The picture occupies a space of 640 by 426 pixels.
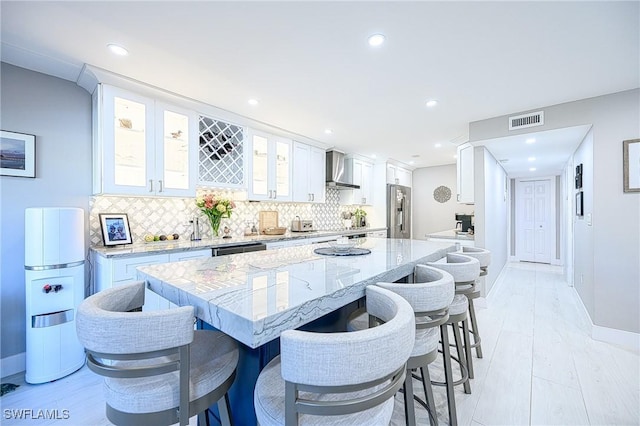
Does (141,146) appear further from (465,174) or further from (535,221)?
(535,221)

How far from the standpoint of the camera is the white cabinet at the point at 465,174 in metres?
4.11

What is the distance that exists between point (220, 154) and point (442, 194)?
5489 millimetres

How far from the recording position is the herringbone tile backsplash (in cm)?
267

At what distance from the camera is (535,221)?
682cm

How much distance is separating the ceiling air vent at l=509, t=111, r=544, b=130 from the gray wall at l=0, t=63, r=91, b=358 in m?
4.57

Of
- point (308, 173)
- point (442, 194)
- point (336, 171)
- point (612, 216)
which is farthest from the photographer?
point (442, 194)

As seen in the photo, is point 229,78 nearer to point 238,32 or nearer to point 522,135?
point 238,32

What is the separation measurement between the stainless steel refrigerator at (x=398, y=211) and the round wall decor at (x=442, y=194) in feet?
2.29

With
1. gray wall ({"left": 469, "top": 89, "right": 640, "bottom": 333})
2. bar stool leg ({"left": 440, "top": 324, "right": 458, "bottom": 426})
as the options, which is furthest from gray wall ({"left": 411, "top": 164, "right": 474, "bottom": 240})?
bar stool leg ({"left": 440, "top": 324, "right": 458, "bottom": 426})

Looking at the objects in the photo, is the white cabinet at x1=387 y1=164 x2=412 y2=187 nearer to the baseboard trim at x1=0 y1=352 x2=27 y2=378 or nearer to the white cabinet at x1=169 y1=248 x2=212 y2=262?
the white cabinet at x1=169 y1=248 x2=212 y2=262

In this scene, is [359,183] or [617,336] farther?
[359,183]

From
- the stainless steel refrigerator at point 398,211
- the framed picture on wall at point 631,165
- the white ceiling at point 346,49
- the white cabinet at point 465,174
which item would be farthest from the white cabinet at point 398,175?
the framed picture on wall at point 631,165

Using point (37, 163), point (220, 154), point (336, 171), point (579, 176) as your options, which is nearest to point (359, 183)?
point (336, 171)

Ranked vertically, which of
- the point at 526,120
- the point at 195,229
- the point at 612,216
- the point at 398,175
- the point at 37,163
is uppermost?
the point at 526,120
